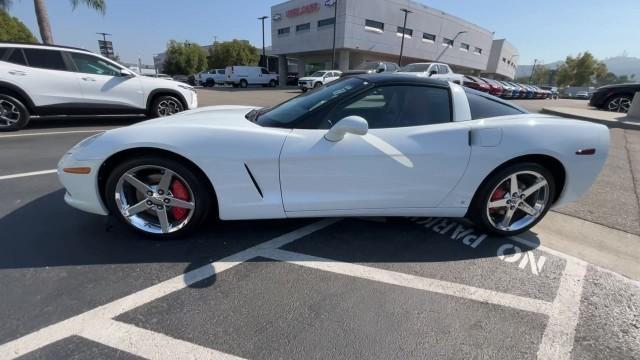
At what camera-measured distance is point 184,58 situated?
55.9m

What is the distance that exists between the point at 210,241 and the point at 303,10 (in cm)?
4124

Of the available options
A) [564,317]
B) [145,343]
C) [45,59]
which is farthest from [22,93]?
[564,317]

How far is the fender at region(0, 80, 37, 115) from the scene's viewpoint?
570cm

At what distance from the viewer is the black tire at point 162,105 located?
279 inches

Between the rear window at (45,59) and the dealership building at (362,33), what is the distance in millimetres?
32356

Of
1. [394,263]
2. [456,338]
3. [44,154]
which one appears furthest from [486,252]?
[44,154]

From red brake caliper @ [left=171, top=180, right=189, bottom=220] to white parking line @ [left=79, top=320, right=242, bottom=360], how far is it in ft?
2.95

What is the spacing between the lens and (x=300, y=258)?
2.38m

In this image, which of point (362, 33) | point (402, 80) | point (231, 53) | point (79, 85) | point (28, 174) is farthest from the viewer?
point (231, 53)

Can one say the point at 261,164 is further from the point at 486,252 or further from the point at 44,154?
the point at 44,154

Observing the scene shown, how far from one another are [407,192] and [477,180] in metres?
0.58

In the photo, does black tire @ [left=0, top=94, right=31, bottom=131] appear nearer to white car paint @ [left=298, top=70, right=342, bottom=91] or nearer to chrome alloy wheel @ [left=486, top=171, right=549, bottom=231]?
chrome alloy wheel @ [left=486, top=171, right=549, bottom=231]

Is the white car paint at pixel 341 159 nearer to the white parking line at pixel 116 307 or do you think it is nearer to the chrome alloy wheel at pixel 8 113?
the white parking line at pixel 116 307

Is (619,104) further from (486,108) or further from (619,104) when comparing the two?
(486,108)
